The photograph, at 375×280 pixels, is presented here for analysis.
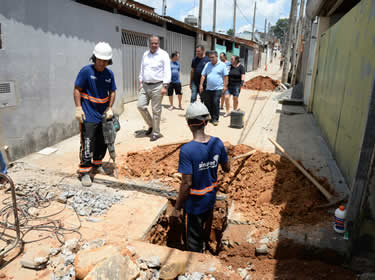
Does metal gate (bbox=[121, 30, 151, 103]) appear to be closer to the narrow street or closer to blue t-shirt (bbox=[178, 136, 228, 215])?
the narrow street

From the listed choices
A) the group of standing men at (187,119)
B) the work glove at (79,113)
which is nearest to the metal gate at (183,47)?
the group of standing men at (187,119)

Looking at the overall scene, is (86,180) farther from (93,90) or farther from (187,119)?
(187,119)

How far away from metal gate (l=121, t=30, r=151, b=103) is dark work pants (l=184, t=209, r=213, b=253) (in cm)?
754

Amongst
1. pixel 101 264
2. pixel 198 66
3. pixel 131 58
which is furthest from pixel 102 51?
pixel 131 58

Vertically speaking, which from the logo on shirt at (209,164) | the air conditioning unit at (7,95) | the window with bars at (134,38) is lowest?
the logo on shirt at (209,164)

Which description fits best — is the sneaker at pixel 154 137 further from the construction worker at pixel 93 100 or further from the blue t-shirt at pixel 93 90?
the blue t-shirt at pixel 93 90

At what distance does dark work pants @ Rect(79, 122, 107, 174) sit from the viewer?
4418 mm

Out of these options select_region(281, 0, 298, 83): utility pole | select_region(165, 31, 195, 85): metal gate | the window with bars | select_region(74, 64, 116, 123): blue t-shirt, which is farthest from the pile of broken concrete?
select_region(281, 0, 298, 83): utility pole

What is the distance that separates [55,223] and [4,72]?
2.74 meters

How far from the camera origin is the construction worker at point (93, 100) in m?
4.22

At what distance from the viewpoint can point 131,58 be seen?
10.4 m

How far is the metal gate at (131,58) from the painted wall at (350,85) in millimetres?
6335

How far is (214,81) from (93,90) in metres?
3.59

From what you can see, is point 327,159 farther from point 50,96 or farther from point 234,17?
point 234,17
